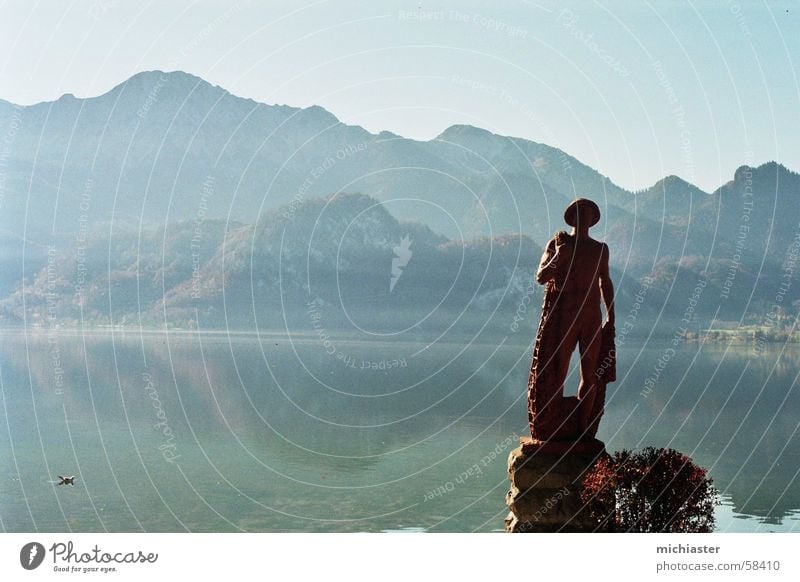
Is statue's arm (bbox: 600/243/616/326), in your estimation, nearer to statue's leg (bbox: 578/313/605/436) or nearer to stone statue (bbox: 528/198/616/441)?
stone statue (bbox: 528/198/616/441)

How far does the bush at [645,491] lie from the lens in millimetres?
9953

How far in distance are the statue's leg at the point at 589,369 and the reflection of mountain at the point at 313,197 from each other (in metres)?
122

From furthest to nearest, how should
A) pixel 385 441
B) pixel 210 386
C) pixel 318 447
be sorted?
pixel 210 386 < pixel 385 441 < pixel 318 447

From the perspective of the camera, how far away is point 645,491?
1012 cm

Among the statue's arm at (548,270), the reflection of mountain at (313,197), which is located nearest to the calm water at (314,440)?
the statue's arm at (548,270)

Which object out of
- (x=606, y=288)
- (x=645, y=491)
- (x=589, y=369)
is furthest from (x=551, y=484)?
(x=606, y=288)

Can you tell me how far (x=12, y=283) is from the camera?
146625 mm

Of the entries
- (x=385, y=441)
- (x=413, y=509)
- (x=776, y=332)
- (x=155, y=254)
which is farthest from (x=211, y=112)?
(x=413, y=509)

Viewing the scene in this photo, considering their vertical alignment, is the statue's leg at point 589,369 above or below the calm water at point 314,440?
above

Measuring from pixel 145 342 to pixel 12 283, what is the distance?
42.8m

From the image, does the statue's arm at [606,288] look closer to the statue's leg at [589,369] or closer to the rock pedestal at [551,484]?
the statue's leg at [589,369]

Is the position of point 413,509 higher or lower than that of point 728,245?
lower
